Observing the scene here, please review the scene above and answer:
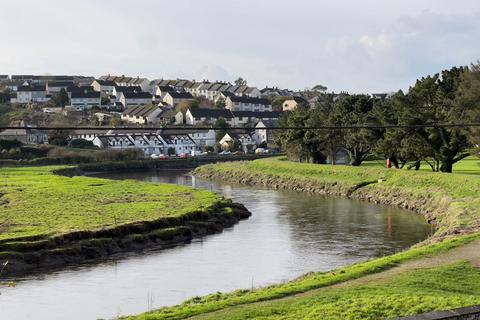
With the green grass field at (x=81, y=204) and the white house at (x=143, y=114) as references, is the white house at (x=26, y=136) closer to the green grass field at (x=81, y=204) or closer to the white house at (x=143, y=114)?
the white house at (x=143, y=114)

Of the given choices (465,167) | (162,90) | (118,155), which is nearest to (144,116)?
(162,90)

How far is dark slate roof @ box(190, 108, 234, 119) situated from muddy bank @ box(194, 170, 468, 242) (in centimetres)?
5771

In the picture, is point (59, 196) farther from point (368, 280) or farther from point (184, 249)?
point (368, 280)

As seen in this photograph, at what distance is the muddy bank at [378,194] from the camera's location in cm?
3805

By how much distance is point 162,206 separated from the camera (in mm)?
45812

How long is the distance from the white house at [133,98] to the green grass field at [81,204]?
10165cm

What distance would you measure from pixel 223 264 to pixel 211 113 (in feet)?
384

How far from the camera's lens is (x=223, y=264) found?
31000 mm

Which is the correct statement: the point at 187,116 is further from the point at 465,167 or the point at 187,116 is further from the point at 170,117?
the point at 465,167

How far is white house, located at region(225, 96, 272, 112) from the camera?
169750 millimetres

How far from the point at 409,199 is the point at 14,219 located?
27.6m

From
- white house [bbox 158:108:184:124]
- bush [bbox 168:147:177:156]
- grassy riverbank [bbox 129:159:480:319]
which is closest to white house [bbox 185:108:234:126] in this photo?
white house [bbox 158:108:184:124]

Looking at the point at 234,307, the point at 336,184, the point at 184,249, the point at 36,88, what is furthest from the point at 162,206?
the point at 36,88

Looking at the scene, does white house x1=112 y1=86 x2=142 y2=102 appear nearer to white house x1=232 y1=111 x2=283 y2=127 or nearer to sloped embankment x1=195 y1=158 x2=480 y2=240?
white house x1=232 y1=111 x2=283 y2=127
